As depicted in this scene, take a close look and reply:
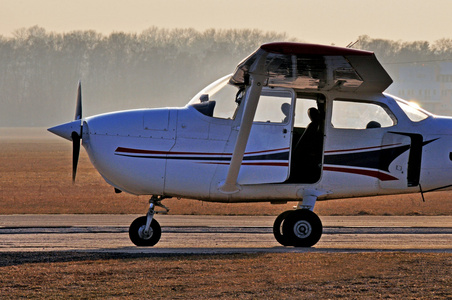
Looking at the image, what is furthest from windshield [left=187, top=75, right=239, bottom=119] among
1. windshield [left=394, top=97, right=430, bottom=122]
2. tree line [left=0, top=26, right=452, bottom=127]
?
tree line [left=0, top=26, right=452, bottom=127]

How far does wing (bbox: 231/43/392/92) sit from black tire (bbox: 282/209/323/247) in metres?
2.03

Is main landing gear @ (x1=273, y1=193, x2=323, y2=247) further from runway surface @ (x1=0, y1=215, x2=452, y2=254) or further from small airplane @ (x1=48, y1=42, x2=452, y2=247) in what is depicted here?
runway surface @ (x1=0, y1=215, x2=452, y2=254)

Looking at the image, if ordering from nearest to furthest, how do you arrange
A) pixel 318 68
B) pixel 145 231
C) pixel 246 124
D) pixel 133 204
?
pixel 318 68 < pixel 246 124 < pixel 145 231 < pixel 133 204

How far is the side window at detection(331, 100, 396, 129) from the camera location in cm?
1331

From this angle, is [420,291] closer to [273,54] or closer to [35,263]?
[273,54]

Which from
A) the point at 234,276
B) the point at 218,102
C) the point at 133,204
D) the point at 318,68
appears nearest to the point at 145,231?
the point at 218,102

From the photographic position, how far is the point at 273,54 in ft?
36.8

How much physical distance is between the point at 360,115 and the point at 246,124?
2121 millimetres

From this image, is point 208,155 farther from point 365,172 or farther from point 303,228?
point 365,172

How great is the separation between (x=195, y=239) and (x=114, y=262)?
3879 mm

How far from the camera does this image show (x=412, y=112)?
44.8 feet

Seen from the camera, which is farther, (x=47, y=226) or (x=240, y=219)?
(x=240, y=219)

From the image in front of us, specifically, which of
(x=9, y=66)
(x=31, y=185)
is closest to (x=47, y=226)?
(x=31, y=185)

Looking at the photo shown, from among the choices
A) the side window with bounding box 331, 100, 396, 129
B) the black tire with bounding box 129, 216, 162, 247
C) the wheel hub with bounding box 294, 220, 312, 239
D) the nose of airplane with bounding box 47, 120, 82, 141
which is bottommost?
the black tire with bounding box 129, 216, 162, 247
